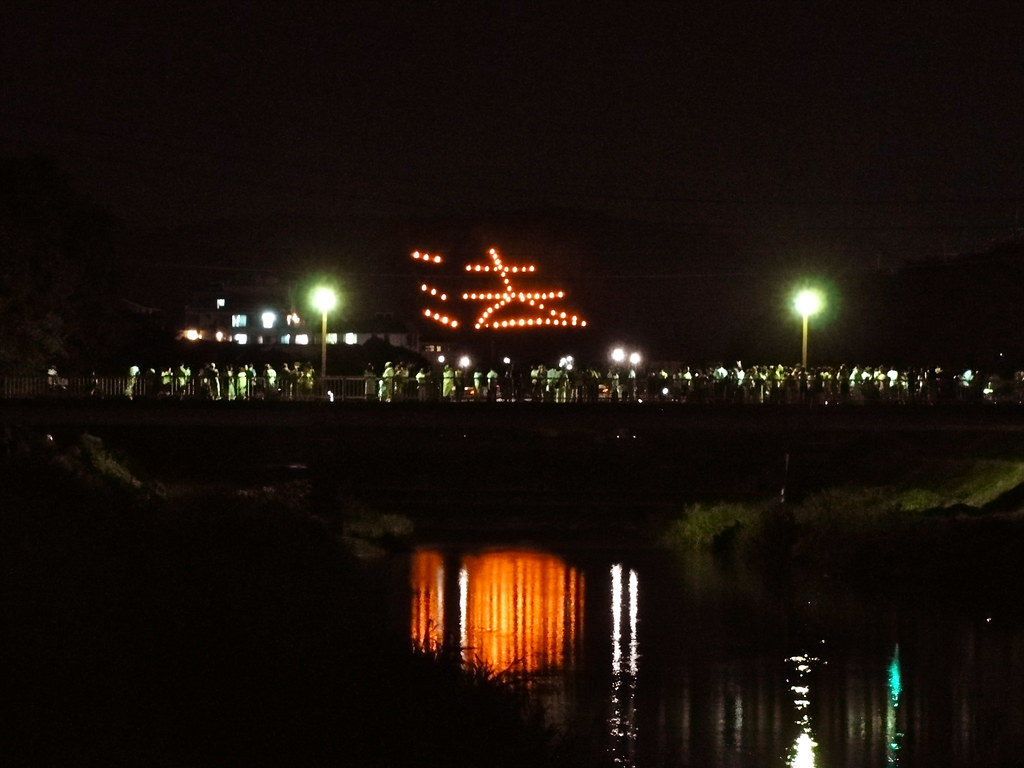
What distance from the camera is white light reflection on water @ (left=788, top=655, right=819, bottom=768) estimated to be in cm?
2505

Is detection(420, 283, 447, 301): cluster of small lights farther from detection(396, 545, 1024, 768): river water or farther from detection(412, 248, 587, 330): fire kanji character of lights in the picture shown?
detection(396, 545, 1024, 768): river water

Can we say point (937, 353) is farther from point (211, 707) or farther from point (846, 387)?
point (211, 707)

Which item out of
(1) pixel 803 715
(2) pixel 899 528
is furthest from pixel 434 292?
(1) pixel 803 715

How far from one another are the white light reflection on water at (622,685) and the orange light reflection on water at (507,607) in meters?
0.95

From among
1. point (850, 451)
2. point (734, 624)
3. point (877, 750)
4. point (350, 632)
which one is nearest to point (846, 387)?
point (734, 624)

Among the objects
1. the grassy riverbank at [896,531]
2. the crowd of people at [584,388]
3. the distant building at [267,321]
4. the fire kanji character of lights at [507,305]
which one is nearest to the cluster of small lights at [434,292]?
the fire kanji character of lights at [507,305]

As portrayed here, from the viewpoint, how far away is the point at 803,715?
28453 mm

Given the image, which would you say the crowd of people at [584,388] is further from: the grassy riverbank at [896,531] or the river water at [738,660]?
the river water at [738,660]

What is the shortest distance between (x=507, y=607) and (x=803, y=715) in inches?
585

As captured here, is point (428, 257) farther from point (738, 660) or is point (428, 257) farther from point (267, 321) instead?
point (738, 660)

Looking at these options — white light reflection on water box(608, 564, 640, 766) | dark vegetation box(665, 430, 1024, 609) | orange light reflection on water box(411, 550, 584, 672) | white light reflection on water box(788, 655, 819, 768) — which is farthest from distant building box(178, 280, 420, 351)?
white light reflection on water box(788, 655, 819, 768)

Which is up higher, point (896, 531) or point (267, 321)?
point (267, 321)

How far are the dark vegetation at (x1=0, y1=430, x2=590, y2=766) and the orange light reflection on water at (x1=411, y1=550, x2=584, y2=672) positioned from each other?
12.9ft

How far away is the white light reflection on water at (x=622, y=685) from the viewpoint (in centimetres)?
2573
